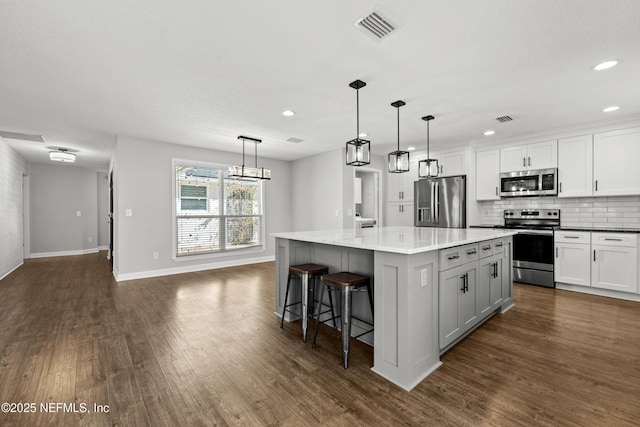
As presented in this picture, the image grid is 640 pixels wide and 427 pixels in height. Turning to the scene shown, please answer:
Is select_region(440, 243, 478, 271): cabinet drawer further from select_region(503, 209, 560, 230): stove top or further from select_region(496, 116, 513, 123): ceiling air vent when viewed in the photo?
select_region(503, 209, 560, 230): stove top

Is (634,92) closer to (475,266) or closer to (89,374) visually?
(475,266)

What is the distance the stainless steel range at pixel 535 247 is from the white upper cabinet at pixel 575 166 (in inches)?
20.6

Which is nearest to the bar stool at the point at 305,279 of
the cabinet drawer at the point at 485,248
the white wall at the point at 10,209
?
the cabinet drawer at the point at 485,248

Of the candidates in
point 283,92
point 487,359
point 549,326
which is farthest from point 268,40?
point 549,326

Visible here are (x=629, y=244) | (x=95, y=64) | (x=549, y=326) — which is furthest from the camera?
(x=629, y=244)

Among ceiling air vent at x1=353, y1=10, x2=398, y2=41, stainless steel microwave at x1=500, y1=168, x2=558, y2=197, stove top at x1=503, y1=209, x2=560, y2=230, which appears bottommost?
stove top at x1=503, y1=209, x2=560, y2=230

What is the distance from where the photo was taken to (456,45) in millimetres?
2273

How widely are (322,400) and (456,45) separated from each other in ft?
9.08

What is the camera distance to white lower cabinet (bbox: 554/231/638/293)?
12.6 feet

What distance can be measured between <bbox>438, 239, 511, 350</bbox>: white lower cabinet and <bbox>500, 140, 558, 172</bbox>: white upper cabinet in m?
2.45

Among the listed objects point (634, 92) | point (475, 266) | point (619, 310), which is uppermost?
point (634, 92)

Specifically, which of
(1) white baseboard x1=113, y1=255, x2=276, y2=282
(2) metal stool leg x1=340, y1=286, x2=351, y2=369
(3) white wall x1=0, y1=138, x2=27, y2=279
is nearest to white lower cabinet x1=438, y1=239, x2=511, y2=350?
(2) metal stool leg x1=340, y1=286, x2=351, y2=369

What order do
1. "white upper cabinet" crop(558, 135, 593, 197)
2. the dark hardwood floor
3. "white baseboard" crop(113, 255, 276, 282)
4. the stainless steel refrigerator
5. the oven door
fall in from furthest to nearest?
the stainless steel refrigerator → "white baseboard" crop(113, 255, 276, 282) → the oven door → "white upper cabinet" crop(558, 135, 593, 197) → the dark hardwood floor

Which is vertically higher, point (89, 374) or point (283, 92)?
point (283, 92)
